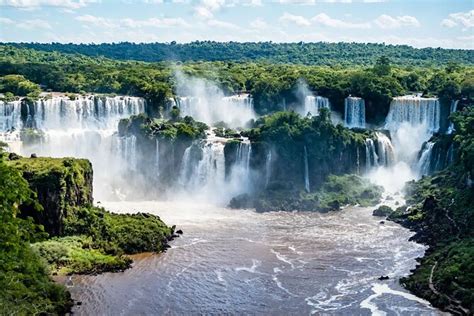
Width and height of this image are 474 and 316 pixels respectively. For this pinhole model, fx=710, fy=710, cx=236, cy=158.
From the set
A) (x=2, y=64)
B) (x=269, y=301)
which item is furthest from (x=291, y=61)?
(x=269, y=301)

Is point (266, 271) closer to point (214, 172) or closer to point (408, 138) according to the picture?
point (214, 172)

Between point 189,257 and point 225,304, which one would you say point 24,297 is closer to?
A: point 225,304

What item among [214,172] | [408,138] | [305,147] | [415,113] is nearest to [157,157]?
[214,172]

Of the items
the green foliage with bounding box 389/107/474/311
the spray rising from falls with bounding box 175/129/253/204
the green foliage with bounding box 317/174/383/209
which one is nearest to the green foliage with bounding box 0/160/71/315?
the green foliage with bounding box 389/107/474/311

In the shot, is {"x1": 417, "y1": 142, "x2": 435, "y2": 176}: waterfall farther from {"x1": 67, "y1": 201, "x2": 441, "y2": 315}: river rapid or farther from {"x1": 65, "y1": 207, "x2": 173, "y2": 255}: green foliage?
{"x1": 65, "y1": 207, "x2": 173, "y2": 255}: green foliage

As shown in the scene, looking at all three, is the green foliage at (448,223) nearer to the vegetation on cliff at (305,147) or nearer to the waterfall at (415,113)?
the waterfall at (415,113)

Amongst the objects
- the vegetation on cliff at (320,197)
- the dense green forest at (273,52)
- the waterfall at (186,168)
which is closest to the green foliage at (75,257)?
the vegetation on cliff at (320,197)

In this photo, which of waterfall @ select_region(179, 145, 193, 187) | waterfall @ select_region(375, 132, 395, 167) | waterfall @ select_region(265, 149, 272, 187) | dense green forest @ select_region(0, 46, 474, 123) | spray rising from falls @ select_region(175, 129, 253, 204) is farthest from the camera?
dense green forest @ select_region(0, 46, 474, 123)
